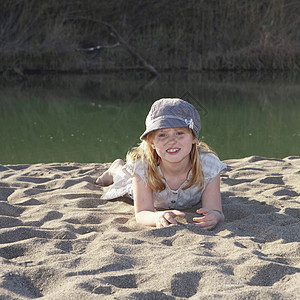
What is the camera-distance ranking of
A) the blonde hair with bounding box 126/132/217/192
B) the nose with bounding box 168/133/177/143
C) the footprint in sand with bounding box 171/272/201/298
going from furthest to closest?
the blonde hair with bounding box 126/132/217/192
the nose with bounding box 168/133/177/143
the footprint in sand with bounding box 171/272/201/298

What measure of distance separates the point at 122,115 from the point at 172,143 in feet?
17.4

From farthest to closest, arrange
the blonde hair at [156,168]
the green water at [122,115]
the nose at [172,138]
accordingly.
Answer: the green water at [122,115], the blonde hair at [156,168], the nose at [172,138]

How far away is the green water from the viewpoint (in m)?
5.57

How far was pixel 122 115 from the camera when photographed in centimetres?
789

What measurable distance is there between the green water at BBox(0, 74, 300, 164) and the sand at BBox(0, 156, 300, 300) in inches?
76.9

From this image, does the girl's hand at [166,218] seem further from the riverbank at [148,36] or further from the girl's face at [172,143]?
the riverbank at [148,36]

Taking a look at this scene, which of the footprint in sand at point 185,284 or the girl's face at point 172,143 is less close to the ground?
the girl's face at point 172,143

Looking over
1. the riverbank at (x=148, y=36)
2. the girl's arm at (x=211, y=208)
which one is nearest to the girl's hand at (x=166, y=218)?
the girl's arm at (x=211, y=208)

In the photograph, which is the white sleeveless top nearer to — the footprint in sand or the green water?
the footprint in sand

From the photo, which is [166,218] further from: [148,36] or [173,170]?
[148,36]

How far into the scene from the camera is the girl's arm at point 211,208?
8.34ft

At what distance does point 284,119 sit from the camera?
7410 millimetres

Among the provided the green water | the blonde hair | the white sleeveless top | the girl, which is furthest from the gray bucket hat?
the green water

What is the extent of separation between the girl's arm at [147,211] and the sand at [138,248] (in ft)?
0.17
